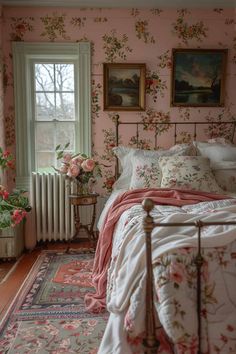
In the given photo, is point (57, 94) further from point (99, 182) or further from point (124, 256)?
point (124, 256)

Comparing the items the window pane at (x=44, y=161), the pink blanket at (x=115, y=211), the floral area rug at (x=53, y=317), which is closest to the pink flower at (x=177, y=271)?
the floral area rug at (x=53, y=317)

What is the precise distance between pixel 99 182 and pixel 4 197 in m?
1.08

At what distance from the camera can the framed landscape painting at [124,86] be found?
3545 millimetres

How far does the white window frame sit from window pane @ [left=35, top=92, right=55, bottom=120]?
0.25ft

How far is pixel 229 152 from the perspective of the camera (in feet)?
10.4

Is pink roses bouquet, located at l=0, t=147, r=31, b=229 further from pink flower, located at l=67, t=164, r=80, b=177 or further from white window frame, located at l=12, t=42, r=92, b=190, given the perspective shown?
pink flower, located at l=67, t=164, r=80, b=177

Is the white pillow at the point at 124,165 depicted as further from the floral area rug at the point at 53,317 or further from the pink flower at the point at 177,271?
the pink flower at the point at 177,271

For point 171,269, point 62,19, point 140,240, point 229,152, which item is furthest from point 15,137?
point 171,269

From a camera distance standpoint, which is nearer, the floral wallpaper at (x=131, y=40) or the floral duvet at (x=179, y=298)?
the floral duvet at (x=179, y=298)

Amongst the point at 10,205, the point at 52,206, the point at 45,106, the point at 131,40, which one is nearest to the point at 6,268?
the point at 10,205

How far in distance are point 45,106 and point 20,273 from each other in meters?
1.75

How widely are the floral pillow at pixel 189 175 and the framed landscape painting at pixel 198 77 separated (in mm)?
962

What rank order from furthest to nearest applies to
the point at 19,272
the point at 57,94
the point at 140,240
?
1. the point at 57,94
2. the point at 19,272
3. the point at 140,240

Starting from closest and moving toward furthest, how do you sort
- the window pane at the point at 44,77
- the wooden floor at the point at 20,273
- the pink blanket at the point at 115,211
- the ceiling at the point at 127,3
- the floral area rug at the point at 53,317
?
the floral area rug at the point at 53,317, the pink blanket at the point at 115,211, the wooden floor at the point at 20,273, the ceiling at the point at 127,3, the window pane at the point at 44,77
